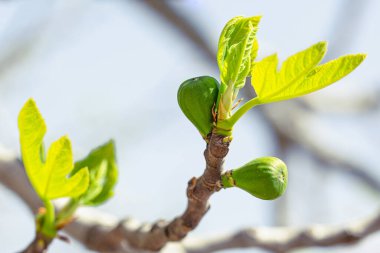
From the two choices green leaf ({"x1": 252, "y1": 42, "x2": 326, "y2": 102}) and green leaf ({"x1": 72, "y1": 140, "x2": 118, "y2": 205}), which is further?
green leaf ({"x1": 72, "y1": 140, "x2": 118, "y2": 205})

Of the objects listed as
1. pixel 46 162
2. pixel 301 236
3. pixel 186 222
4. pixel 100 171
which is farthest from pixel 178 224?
pixel 301 236

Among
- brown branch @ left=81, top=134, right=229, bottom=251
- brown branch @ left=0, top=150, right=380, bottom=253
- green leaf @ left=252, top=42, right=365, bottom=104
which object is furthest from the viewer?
brown branch @ left=0, top=150, right=380, bottom=253

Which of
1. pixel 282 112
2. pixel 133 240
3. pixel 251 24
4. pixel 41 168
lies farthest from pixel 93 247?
pixel 282 112

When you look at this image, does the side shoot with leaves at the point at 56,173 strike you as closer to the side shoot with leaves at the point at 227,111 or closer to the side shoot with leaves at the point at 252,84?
the side shoot with leaves at the point at 227,111

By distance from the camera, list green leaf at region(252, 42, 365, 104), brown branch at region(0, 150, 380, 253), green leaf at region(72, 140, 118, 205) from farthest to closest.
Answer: brown branch at region(0, 150, 380, 253) < green leaf at region(72, 140, 118, 205) < green leaf at region(252, 42, 365, 104)

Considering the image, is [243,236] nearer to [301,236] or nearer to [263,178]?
[301,236]

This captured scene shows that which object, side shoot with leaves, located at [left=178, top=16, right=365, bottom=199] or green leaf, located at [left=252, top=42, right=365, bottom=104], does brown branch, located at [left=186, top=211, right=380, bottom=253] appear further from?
green leaf, located at [left=252, top=42, right=365, bottom=104]

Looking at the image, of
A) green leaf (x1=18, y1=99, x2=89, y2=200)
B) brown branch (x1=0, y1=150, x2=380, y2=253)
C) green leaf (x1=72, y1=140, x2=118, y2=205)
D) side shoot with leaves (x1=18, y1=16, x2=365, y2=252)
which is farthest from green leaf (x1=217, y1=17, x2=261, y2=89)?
brown branch (x1=0, y1=150, x2=380, y2=253)
